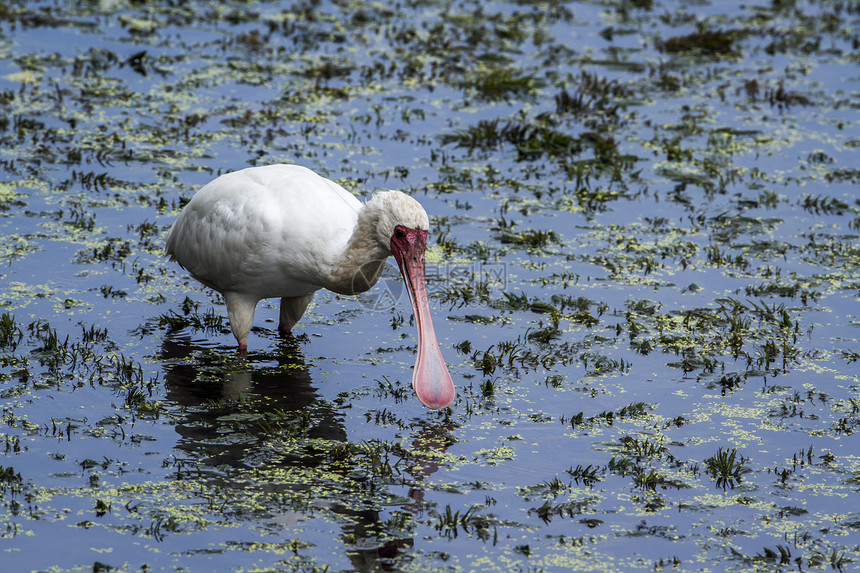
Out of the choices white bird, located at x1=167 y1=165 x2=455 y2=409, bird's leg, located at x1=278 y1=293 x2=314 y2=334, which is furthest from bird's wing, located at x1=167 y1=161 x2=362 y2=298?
bird's leg, located at x1=278 y1=293 x2=314 y2=334

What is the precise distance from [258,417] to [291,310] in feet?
4.23

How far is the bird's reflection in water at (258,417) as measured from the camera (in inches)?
221

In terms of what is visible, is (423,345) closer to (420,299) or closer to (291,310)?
(420,299)

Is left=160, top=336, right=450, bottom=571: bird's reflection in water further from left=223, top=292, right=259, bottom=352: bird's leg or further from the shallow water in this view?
left=223, top=292, right=259, bottom=352: bird's leg

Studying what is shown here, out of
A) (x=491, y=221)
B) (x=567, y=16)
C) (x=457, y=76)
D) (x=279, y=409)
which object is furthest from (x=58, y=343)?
(x=567, y=16)

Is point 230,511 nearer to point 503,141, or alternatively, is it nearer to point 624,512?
point 624,512

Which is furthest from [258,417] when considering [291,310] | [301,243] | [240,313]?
[291,310]

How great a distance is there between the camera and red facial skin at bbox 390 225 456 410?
6551 mm

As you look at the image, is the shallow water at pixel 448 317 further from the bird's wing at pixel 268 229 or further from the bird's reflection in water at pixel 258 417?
the bird's wing at pixel 268 229

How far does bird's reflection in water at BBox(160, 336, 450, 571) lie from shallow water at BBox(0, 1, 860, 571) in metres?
0.02

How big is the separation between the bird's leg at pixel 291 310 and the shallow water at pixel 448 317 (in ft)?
0.56

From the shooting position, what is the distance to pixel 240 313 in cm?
761

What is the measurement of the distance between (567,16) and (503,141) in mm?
6629

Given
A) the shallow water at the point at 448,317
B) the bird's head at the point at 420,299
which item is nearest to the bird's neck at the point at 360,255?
the bird's head at the point at 420,299
